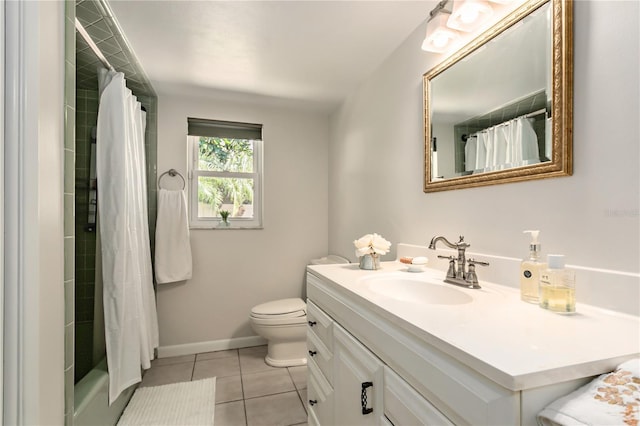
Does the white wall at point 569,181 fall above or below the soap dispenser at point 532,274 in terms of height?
above

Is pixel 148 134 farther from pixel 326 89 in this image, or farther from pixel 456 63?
pixel 456 63

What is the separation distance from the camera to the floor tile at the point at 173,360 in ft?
7.90

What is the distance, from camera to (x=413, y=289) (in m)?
1.25

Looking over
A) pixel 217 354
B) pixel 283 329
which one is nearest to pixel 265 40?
pixel 283 329

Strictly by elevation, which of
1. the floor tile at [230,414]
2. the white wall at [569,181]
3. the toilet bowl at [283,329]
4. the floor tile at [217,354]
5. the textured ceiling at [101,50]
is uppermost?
the textured ceiling at [101,50]

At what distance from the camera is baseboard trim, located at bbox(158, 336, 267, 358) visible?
2.52 meters

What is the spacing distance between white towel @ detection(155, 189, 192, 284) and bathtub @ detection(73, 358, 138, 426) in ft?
2.61

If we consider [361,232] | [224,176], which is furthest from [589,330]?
[224,176]

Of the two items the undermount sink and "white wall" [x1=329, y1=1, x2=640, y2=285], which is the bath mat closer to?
the undermount sink

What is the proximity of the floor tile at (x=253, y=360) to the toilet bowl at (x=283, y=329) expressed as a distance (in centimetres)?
5

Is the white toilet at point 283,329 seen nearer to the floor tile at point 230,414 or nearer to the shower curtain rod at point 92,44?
the floor tile at point 230,414

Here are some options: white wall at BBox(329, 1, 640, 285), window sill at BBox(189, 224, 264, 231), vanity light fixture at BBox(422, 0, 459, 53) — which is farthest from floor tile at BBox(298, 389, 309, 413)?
vanity light fixture at BBox(422, 0, 459, 53)

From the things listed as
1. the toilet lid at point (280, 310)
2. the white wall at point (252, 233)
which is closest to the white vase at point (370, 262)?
the toilet lid at point (280, 310)

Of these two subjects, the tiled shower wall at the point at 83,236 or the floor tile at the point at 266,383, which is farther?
the tiled shower wall at the point at 83,236
